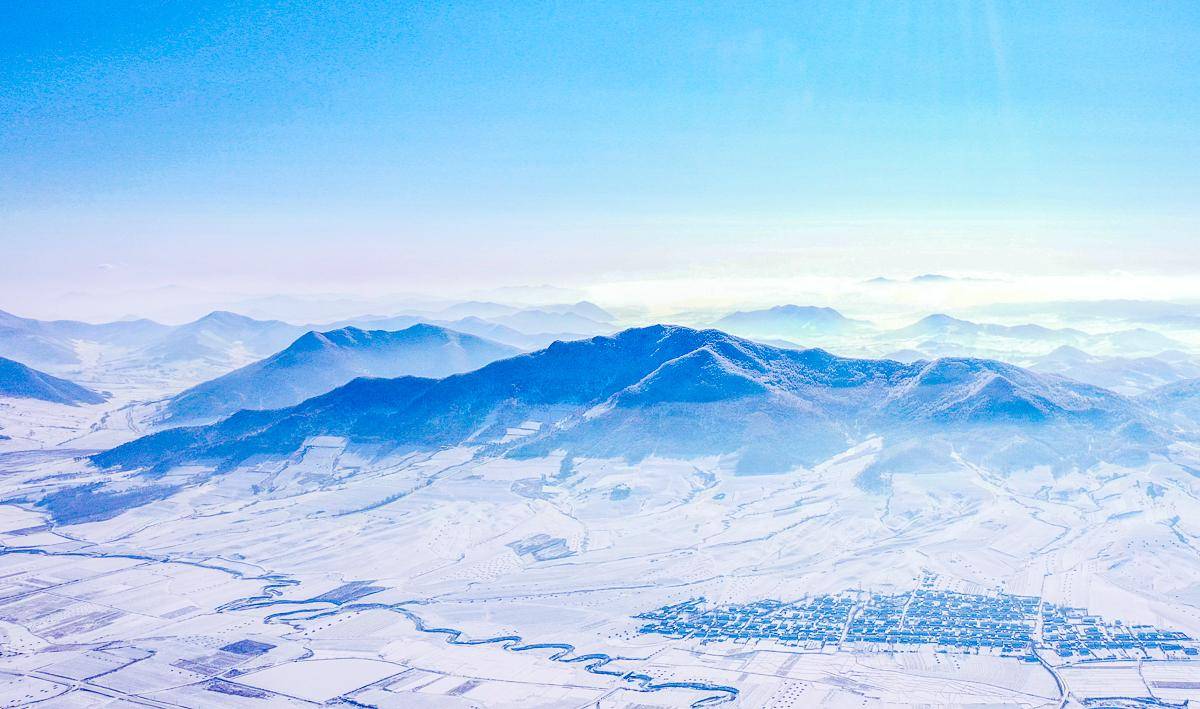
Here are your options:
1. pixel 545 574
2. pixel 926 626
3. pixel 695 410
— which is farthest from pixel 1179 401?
pixel 545 574

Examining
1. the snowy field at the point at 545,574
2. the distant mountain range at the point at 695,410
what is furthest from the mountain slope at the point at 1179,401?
the snowy field at the point at 545,574

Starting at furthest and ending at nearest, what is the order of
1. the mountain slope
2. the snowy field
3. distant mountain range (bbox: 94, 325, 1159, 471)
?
the mountain slope, distant mountain range (bbox: 94, 325, 1159, 471), the snowy field

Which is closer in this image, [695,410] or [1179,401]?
[695,410]

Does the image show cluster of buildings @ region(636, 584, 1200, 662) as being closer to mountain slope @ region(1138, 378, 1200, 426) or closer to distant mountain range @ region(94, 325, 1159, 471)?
distant mountain range @ region(94, 325, 1159, 471)

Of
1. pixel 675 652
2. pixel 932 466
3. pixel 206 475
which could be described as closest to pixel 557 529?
pixel 675 652

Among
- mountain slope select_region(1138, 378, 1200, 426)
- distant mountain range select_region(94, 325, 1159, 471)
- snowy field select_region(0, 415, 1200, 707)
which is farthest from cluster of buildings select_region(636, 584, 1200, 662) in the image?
mountain slope select_region(1138, 378, 1200, 426)

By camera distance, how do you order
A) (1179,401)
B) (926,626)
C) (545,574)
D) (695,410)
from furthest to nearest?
(1179,401)
(695,410)
(545,574)
(926,626)

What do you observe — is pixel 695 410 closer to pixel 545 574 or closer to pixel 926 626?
pixel 545 574
